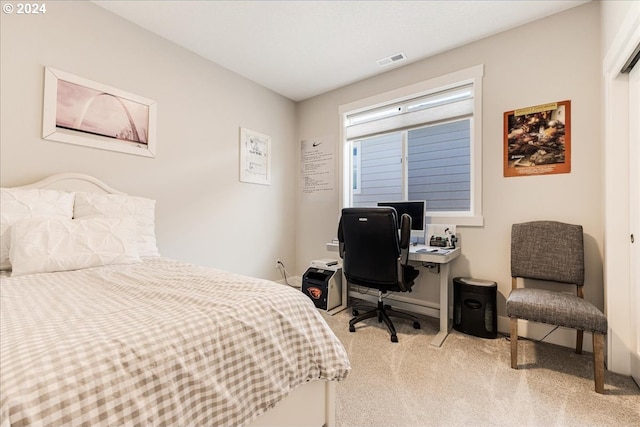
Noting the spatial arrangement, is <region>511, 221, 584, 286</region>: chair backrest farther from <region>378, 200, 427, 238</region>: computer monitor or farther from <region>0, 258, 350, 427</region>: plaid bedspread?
<region>0, 258, 350, 427</region>: plaid bedspread

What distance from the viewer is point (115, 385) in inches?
25.2

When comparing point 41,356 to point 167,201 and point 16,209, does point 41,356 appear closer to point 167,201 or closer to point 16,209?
point 16,209

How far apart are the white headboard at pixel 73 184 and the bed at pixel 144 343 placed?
0.83 ft

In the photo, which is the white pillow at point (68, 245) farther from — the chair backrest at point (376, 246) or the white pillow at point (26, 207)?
the chair backrest at point (376, 246)

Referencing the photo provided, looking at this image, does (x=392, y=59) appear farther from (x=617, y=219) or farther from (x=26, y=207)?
(x=26, y=207)

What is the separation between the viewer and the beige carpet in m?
1.42

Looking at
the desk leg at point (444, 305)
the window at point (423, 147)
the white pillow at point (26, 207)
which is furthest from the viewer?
the window at point (423, 147)

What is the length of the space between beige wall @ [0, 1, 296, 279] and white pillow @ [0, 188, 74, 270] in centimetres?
27

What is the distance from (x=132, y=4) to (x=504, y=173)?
3307 millimetres

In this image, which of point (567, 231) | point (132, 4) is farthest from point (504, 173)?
point (132, 4)

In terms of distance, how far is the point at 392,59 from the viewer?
2930 millimetres

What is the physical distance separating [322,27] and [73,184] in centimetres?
229

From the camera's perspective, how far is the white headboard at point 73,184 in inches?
74.8

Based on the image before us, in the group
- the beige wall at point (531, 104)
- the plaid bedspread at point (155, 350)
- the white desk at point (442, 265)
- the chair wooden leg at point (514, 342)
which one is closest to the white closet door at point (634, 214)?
the beige wall at point (531, 104)
